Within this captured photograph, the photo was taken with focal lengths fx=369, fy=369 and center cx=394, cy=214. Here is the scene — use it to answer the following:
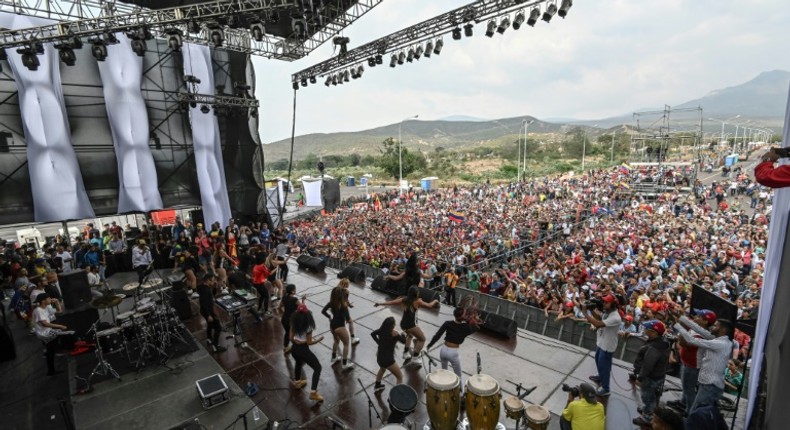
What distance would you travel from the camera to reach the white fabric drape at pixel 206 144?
14.1 metres

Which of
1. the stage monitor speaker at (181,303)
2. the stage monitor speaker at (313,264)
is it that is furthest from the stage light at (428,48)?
the stage monitor speaker at (181,303)

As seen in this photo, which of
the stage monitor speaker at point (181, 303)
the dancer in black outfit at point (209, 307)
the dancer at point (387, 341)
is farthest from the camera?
the stage monitor speaker at point (181, 303)

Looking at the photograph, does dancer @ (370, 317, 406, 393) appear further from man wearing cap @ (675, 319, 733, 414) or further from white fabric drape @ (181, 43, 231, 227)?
white fabric drape @ (181, 43, 231, 227)

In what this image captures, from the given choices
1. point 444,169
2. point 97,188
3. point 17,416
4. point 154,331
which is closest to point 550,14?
point 154,331

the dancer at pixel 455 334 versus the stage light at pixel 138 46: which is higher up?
the stage light at pixel 138 46

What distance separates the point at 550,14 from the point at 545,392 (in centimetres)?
781

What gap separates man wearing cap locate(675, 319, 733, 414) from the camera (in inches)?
156

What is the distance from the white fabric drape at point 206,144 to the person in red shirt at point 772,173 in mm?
15441

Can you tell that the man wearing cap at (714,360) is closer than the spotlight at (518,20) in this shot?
Yes

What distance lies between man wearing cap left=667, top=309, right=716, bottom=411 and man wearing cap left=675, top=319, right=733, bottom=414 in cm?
20

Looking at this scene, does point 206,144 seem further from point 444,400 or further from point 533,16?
point 444,400

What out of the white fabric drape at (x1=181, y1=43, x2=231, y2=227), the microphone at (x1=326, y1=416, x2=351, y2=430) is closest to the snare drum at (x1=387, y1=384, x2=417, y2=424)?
the microphone at (x1=326, y1=416, x2=351, y2=430)

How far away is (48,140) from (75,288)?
5.89m

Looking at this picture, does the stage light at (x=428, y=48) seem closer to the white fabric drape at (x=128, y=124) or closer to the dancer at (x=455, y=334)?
the dancer at (x=455, y=334)
